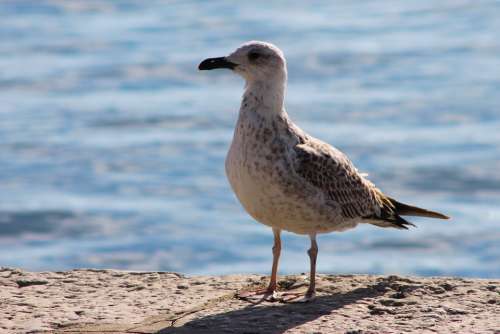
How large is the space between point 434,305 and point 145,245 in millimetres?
8390

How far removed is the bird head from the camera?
24.7ft

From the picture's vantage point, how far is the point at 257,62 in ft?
24.7

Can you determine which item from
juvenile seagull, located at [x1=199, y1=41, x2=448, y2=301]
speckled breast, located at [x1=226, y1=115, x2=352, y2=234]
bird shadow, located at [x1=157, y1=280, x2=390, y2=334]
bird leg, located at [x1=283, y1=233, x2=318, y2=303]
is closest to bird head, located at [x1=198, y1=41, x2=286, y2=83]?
juvenile seagull, located at [x1=199, y1=41, x2=448, y2=301]

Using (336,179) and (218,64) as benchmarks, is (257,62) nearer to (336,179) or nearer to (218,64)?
(218,64)

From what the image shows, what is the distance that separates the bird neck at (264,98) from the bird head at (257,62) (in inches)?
1.4

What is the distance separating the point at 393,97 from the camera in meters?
18.2

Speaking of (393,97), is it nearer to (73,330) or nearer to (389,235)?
(389,235)

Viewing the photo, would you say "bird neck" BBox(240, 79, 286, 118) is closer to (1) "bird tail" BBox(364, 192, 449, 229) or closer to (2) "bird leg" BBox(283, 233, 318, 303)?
(2) "bird leg" BBox(283, 233, 318, 303)

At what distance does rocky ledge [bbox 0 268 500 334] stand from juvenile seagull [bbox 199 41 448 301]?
0.82 feet

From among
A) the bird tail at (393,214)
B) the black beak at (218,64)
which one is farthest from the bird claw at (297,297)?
the black beak at (218,64)

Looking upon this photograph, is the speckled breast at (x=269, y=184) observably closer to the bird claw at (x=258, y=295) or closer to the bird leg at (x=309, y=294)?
the bird leg at (x=309, y=294)

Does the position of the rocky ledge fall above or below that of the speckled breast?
below

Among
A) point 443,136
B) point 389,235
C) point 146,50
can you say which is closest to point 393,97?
point 443,136

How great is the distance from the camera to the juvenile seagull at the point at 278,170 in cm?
712
